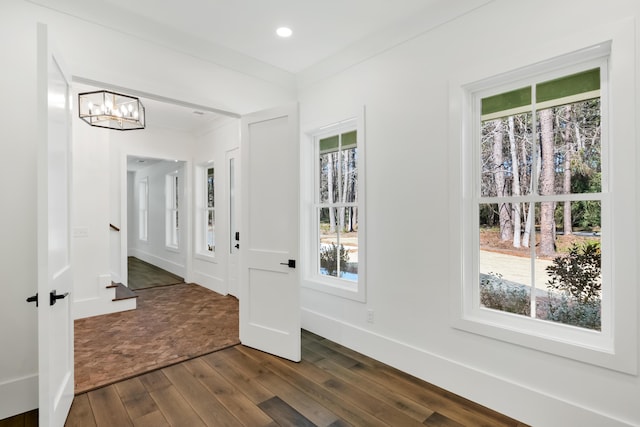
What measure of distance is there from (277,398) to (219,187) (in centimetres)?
377

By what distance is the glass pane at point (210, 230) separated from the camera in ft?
18.9

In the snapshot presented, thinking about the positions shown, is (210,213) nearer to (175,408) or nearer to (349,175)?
(349,175)

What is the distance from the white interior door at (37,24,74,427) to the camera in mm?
1622

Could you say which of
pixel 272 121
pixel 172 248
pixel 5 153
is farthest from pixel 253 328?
→ pixel 172 248

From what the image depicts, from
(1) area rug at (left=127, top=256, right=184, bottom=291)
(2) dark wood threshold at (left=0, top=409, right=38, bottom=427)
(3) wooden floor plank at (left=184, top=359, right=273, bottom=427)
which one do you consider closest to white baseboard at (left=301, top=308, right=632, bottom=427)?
(3) wooden floor plank at (left=184, top=359, right=273, bottom=427)

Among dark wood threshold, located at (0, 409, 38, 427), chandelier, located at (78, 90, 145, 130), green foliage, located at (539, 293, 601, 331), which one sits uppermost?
chandelier, located at (78, 90, 145, 130)

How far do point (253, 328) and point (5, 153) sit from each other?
2.32 meters

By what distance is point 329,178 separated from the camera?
3604 millimetres

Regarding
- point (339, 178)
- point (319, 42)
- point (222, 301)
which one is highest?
point (319, 42)

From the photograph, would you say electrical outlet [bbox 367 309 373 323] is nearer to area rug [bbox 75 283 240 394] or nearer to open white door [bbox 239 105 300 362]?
open white door [bbox 239 105 300 362]

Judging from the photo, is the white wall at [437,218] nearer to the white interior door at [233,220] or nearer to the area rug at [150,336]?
the area rug at [150,336]

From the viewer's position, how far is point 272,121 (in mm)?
3074

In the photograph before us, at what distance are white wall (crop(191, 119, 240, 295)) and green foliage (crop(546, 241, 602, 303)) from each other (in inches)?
167

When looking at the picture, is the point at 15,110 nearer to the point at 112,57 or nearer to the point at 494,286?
the point at 112,57
